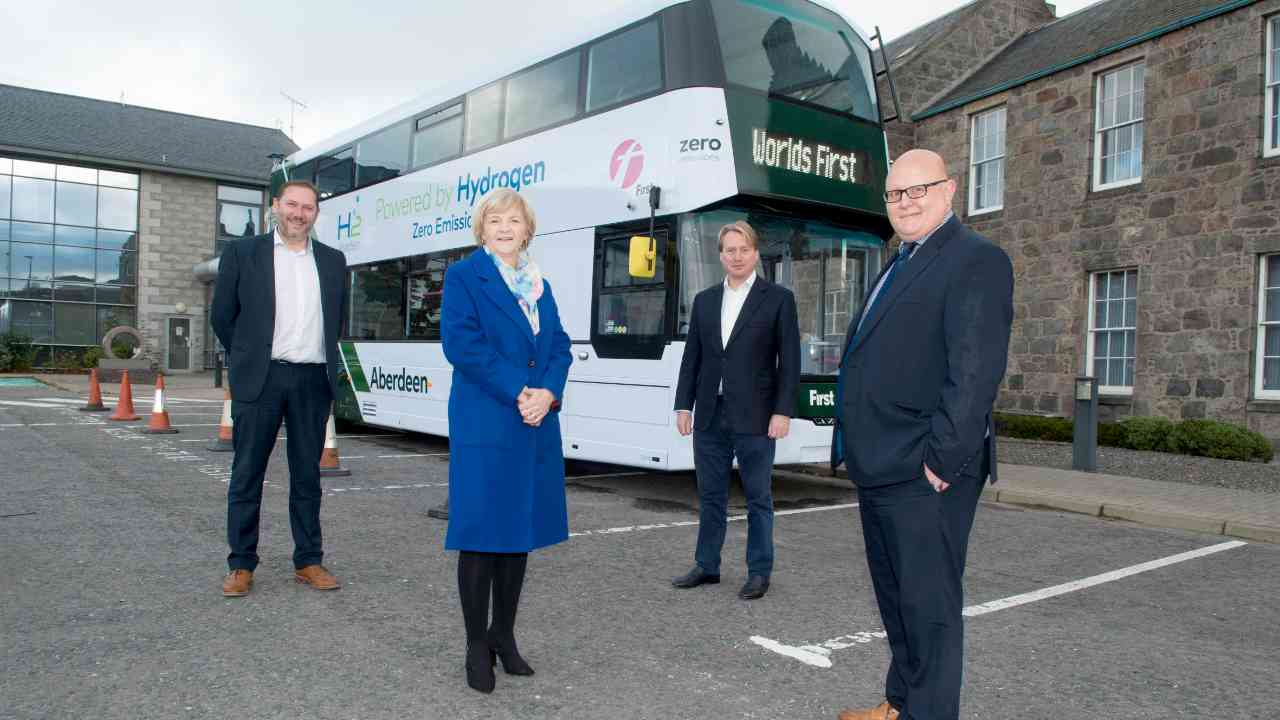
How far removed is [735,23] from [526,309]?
5.02 meters

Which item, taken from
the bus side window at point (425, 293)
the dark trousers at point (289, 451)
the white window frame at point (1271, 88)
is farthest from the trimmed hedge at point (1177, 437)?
the dark trousers at point (289, 451)

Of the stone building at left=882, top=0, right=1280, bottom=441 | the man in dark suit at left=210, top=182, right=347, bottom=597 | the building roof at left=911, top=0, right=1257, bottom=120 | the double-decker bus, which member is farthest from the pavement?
the building roof at left=911, top=0, right=1257, bottom=120

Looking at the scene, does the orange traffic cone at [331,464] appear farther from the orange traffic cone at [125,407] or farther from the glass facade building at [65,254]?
the glass facade building at [65,254]

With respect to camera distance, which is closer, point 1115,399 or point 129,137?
point 1115,399

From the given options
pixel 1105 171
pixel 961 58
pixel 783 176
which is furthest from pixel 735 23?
pixel 961 58

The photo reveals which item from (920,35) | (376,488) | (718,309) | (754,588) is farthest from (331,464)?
(920,35)

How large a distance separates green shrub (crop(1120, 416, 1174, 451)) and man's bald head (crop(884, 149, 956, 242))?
11.5 m

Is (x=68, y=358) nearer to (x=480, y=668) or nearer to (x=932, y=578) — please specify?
(x=480, y=668)

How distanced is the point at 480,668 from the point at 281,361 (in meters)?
2.07

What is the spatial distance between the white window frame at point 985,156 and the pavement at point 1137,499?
7.10 metres

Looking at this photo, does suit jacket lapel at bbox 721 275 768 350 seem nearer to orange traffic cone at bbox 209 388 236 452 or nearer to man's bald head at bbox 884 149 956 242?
man's bald head at bbox 884 149 956 242

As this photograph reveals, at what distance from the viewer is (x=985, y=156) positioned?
1666 centimetres

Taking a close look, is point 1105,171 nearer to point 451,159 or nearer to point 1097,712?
point 451,159

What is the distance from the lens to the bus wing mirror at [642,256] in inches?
281
